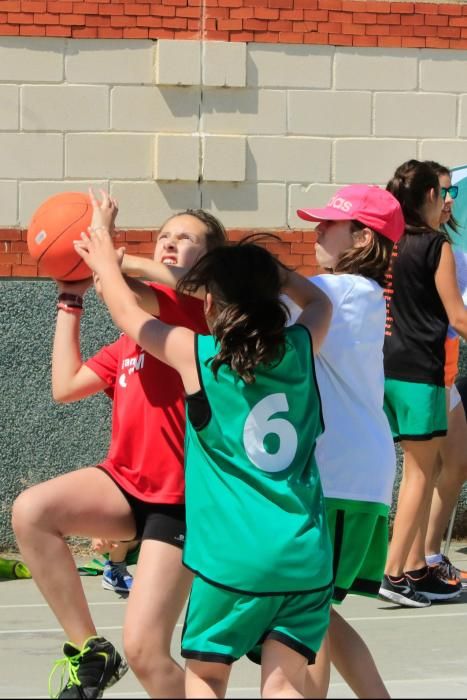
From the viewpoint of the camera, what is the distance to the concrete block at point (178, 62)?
8711 millimetres

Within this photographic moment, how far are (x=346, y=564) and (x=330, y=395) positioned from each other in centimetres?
54

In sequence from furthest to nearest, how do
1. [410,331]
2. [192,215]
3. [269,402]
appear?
[410,331] → [192,215] → [269,402]

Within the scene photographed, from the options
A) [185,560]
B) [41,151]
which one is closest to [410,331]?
[41,151]

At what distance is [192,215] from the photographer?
464cm

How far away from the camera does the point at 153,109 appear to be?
28.7 ft

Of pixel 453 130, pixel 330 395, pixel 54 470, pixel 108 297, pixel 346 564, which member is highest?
pixel 453 130

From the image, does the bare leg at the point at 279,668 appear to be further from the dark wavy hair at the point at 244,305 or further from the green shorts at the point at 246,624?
the dark wavy hair at the point at 244,305

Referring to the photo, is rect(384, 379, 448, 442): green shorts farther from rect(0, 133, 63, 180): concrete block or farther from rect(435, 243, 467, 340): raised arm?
rect(0, 133, 63, 180): concrete block

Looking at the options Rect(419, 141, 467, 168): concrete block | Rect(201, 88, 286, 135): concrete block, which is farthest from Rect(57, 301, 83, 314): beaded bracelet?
Rect(419, 141, 467, 168): concrete block

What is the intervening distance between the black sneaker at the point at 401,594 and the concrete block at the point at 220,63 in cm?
356

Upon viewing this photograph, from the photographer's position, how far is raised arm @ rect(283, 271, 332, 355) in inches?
153

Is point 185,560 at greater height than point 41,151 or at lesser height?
lesser

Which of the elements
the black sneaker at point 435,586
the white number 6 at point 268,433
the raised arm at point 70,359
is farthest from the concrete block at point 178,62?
the white number 6 at point 268,433

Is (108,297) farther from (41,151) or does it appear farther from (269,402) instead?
(41,151)
